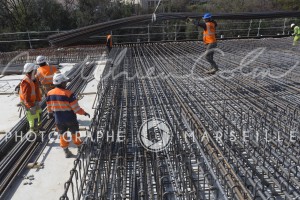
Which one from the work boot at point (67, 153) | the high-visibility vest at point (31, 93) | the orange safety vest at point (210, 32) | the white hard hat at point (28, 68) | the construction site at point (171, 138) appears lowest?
the work boot at point (67, 153)

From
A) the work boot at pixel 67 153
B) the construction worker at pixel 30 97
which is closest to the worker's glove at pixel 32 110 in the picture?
the construction worker at pixel 30 97

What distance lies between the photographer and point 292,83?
6469 mm

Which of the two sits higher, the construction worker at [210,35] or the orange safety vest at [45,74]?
the construction worker at [210,35]

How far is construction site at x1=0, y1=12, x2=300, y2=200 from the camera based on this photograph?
3.41 meters

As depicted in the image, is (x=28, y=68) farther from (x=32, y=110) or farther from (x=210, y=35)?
(x=210, y=35)

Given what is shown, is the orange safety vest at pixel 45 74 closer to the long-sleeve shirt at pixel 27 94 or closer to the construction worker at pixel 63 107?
the long-sleeve shirt at pixel 27 94

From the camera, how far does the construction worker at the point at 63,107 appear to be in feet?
14.4

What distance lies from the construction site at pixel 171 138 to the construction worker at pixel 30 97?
0.87 feet

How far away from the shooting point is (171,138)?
434cm

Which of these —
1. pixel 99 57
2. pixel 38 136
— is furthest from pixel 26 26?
pixel 38 136

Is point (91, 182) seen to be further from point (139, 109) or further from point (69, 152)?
point (139, 109)

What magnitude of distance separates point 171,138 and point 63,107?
1.62 metres

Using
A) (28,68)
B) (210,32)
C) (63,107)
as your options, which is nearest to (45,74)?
(28,68)

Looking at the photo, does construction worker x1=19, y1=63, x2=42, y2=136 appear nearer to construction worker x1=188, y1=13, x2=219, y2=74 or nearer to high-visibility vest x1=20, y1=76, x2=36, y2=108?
high-visibility vest x1=20, y1=76, x2=36, y2=108
